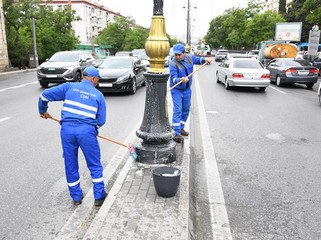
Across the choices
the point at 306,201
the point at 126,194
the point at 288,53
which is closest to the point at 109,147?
the point at 126,194

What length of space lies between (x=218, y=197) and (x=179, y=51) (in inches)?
107

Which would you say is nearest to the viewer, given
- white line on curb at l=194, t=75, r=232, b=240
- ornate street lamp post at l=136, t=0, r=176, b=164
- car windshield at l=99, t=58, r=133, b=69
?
white line on curb at l=194, t=75, r=232, b=240

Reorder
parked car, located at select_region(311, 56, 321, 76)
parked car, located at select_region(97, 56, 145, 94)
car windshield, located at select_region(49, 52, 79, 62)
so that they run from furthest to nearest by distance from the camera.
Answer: parked car, located at select_region(311, 56, 321, 76)
car windshield, located at select_region(49, 52, 79, 62)
parked car, located at select_region(97, 56, 145, 94)

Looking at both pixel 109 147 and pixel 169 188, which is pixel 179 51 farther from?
pixel 169 188

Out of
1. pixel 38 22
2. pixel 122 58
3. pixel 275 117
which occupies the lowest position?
pixel 275 117

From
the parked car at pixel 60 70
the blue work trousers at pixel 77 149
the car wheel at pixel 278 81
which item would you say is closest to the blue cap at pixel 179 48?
the blue work trousers at pixel 77 149

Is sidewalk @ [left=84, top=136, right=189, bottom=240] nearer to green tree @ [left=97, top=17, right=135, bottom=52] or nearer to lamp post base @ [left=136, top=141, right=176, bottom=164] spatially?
lamp post base @ [left=136, top=141, right=176, bottom=164]

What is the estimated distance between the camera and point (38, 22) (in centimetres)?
3634

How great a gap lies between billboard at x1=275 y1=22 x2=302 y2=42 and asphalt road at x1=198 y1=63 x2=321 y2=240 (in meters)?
28.6

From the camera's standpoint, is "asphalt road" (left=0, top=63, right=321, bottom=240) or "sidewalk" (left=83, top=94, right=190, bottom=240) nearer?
"sidewalk" (left=83, top=94, right=190, bottom=240)

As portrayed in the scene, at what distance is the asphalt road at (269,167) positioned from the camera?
3777mm

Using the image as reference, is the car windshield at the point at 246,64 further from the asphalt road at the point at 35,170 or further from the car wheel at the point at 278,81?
the asphalt road at the point at 35,170

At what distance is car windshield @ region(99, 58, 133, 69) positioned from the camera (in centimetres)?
1435

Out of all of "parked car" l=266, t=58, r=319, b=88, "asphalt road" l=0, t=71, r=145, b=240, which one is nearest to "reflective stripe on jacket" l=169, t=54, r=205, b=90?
"asphalt road" l=0, t=71, r=145, b=240
